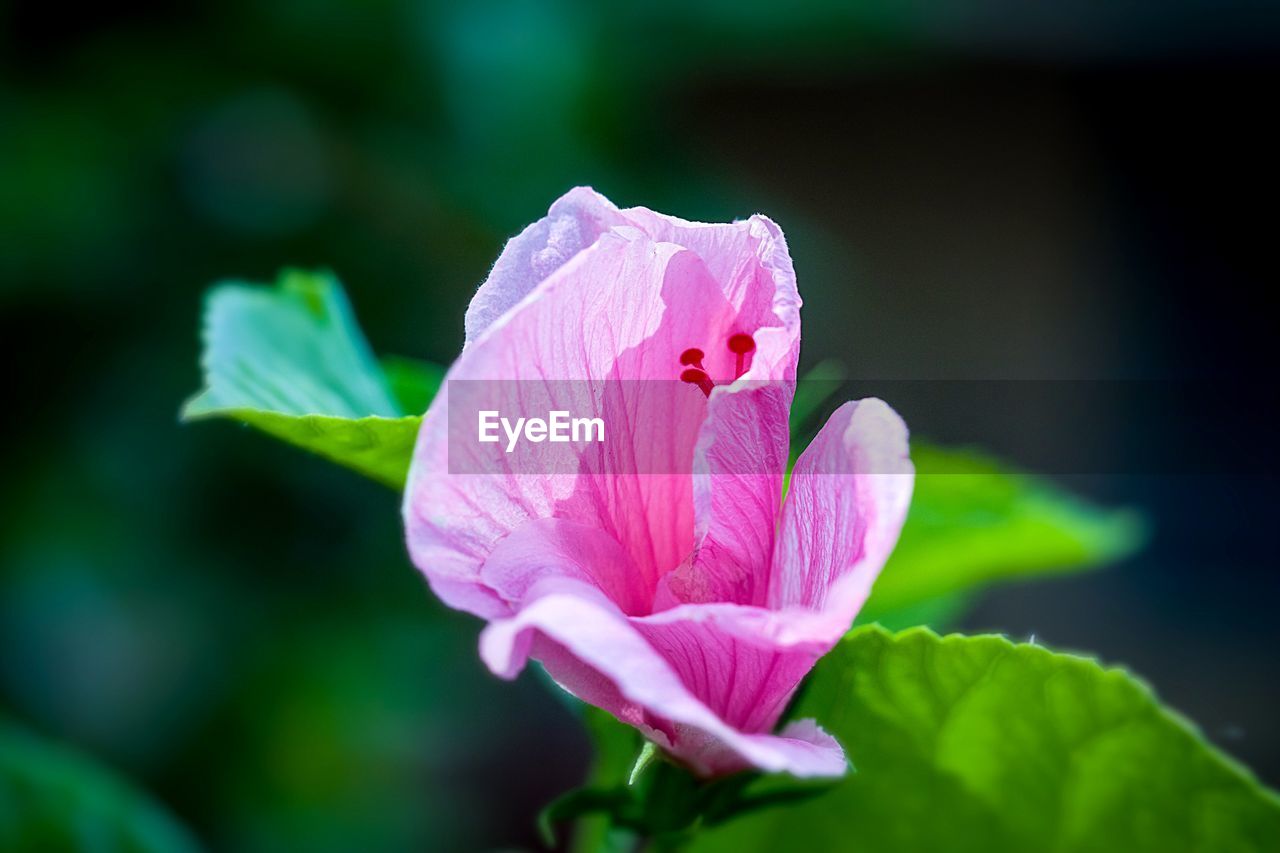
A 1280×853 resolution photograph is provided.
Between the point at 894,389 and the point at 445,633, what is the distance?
1071 mm

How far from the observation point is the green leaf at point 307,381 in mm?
475

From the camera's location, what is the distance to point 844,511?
1.20 feet

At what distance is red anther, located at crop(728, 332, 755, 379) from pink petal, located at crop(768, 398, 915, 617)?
4cm

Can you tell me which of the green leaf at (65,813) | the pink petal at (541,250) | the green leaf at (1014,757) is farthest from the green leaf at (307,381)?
the green leaf at (65,813)

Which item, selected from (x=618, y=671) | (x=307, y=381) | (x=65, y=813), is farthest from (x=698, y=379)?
(x=65, y=813)

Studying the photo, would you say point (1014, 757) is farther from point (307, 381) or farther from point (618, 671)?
point (307, 381)

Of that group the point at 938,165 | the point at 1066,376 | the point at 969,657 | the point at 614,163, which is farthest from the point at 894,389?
the point at 1066,376

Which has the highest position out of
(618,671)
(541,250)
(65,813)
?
(541,250)

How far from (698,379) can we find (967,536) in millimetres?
371

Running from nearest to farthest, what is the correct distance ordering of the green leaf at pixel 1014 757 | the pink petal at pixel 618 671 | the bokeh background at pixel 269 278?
1. the pink petal at pixel 618 671
2. the green leaf at pixel 1014 757
3. the bokeh background at pixel 269 278

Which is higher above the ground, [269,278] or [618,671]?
[269,278]

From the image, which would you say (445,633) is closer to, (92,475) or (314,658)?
(314,658)

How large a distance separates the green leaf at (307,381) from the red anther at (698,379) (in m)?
0.11

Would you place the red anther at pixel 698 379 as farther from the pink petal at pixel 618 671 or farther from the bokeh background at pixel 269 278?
the bokeh background at pixel 269 278
